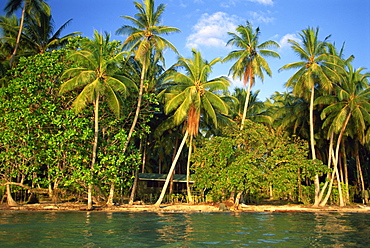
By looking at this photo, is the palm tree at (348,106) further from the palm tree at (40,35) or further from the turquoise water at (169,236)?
the palm tree at (40,35)

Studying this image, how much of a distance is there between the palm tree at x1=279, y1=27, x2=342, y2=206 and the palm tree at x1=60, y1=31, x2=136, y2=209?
1478cm

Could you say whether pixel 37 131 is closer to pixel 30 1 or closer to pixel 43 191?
pixel 43 191

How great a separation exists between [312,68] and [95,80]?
55.0 feet

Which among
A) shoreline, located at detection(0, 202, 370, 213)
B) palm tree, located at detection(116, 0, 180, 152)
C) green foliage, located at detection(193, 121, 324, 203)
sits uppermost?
palm tree, located at detection(116, 0, 180, 152)

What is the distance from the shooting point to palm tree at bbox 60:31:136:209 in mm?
20625

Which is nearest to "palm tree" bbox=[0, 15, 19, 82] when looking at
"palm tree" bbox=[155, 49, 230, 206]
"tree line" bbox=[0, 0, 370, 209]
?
"tree line" bbox=[0, 0, 370, 209]

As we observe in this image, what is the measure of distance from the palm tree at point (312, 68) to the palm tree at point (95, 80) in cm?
1478

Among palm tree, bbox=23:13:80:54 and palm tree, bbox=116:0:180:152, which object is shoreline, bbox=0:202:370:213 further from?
palm tree, bbox=23:13:80:54

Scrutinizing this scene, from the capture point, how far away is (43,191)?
23.7 m

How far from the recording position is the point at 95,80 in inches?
814

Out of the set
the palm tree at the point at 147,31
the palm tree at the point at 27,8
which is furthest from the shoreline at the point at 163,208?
the palm tree at the point at 27,8

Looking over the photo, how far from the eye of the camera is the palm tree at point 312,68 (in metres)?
26.3

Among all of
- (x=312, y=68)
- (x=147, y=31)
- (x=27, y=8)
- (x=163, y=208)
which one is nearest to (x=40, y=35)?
(x=27, y=8)

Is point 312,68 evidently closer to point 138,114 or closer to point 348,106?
point 348,106
